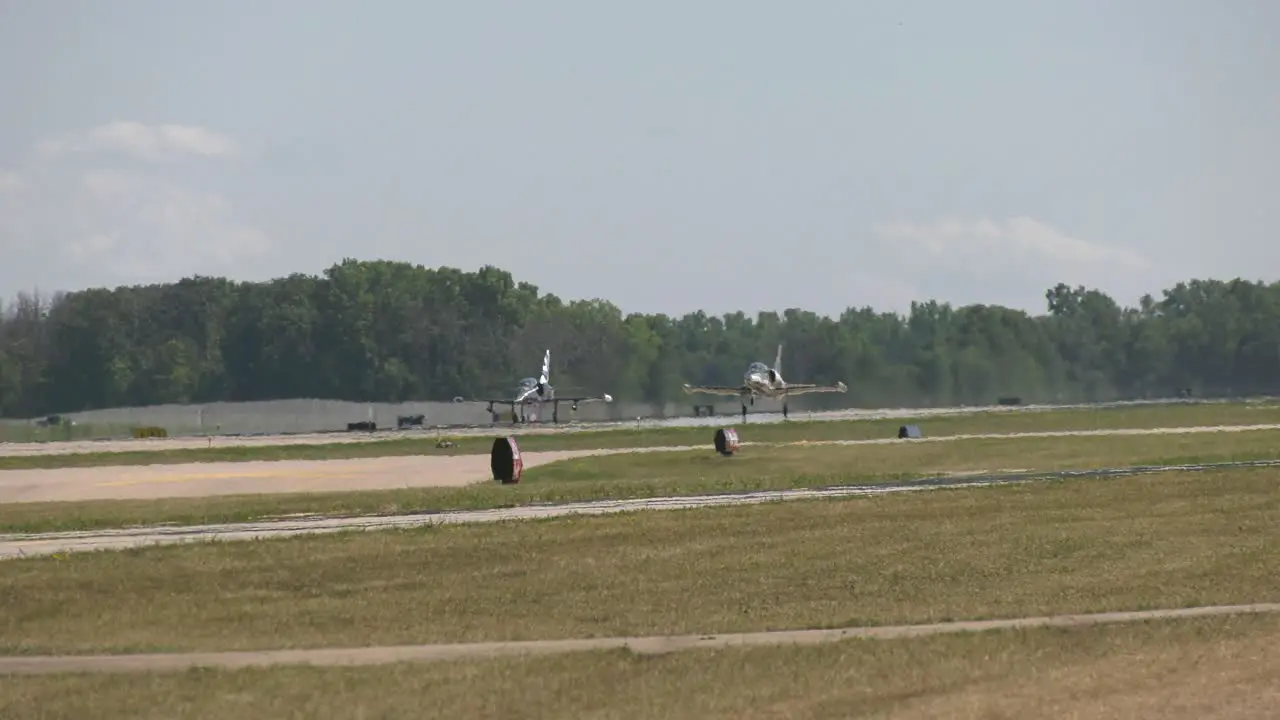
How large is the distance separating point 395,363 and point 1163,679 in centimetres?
17065

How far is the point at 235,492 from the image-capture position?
192 ft

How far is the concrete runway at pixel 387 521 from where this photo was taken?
3631 centimetres

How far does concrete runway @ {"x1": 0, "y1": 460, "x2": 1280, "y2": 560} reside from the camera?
3631 centimetres

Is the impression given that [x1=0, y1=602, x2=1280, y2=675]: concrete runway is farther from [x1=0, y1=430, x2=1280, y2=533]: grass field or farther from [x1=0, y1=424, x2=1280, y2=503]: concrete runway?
[x1=0, y1=424, x2=1280, y2=503]: concrete runway

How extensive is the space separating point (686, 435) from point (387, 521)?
6788 cm

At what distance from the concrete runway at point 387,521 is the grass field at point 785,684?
1381 centimetres

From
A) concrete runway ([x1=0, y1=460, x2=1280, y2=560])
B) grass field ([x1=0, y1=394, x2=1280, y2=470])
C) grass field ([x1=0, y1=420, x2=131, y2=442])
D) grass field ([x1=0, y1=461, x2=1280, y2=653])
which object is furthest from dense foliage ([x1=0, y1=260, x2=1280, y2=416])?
grass field ([x1=0, y1=461, x2=1280, y2=653])

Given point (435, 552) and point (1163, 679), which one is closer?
point (1163, 679)

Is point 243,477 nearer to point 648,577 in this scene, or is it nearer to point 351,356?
point 648,577

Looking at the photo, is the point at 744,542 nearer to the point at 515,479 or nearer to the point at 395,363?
the point at 515,479

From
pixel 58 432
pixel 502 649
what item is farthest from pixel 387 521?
pixel 58 432

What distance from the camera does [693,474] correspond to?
6700 centimetres

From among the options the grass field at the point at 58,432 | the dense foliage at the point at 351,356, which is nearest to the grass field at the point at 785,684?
the grass field at the point at 58,432

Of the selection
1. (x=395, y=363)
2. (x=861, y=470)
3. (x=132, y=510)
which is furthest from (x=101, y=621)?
(x=395, y=363)
